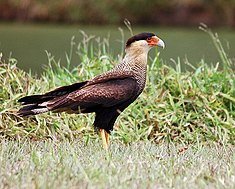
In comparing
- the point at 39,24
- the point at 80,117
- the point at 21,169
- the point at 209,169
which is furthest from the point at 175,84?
the point at 39,24

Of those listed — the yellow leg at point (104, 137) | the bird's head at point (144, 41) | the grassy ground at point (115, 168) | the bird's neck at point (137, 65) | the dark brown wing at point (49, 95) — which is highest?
the bird's head at point (144, 41)

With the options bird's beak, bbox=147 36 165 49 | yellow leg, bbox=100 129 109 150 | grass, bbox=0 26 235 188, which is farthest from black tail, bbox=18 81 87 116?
bird's beak, bbox=147 36 165 49

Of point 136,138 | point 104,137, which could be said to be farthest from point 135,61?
point 136,138

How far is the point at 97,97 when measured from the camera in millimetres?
5152

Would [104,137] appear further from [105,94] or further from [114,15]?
[114,15]

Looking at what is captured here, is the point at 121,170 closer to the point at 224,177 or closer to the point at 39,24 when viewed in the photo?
the point at 224,177

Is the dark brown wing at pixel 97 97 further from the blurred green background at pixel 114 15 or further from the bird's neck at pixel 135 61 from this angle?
the blurred green background at pixel 114 15

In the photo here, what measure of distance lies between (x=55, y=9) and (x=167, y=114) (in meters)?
24.2

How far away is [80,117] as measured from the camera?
21.2ft

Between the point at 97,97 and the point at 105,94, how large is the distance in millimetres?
70

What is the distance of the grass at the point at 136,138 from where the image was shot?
12.7 ft

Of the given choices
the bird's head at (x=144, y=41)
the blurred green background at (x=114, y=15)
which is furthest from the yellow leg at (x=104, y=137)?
the blurred green background at (x=114, y=15)

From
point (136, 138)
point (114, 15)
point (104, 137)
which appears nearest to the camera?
point (104, 137)

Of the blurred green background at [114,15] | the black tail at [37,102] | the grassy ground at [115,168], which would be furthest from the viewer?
the blurred green background at [114,15]
